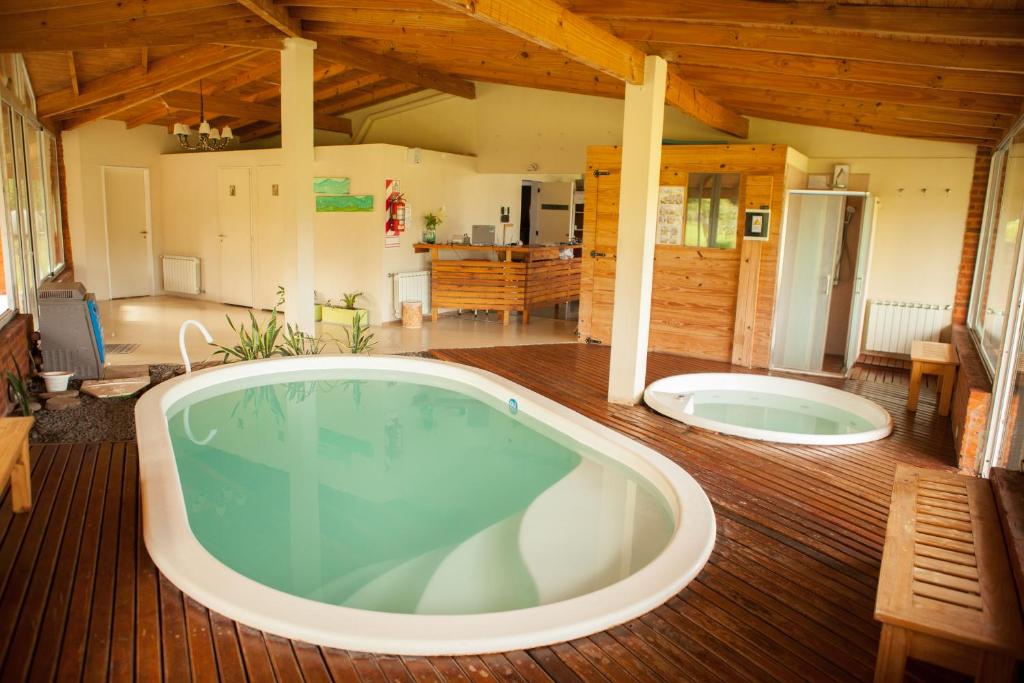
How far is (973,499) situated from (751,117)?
6.20 metres

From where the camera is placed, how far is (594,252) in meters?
8.34

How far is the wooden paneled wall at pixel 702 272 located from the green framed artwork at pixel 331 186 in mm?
3454

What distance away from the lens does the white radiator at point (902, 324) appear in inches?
302

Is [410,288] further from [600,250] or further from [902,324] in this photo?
[902,324]

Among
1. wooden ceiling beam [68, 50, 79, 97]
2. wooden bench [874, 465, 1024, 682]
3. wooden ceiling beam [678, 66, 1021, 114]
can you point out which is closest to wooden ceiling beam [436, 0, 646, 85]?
wooden ceiling beam [678, 66, 1021, 114]

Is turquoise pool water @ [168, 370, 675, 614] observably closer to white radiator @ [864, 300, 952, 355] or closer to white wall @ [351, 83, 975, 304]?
white radiator @ [864, 300, 952, 355]

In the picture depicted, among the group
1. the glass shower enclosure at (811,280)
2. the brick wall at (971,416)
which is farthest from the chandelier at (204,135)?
the brick wall at (971,416)

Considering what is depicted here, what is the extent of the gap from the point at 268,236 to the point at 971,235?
28.8 feet

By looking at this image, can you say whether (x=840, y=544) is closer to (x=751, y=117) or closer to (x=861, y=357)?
(x=861, y=357)

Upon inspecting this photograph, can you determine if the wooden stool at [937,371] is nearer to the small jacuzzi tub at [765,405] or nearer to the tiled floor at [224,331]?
the small jacuzzi tub at [765,405]

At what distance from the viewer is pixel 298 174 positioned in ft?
23.7

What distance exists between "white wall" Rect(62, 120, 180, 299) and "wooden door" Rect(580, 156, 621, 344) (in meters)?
7.46

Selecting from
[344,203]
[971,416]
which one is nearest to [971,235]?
[971,416]

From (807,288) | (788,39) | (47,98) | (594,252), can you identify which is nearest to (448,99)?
(594,252)
